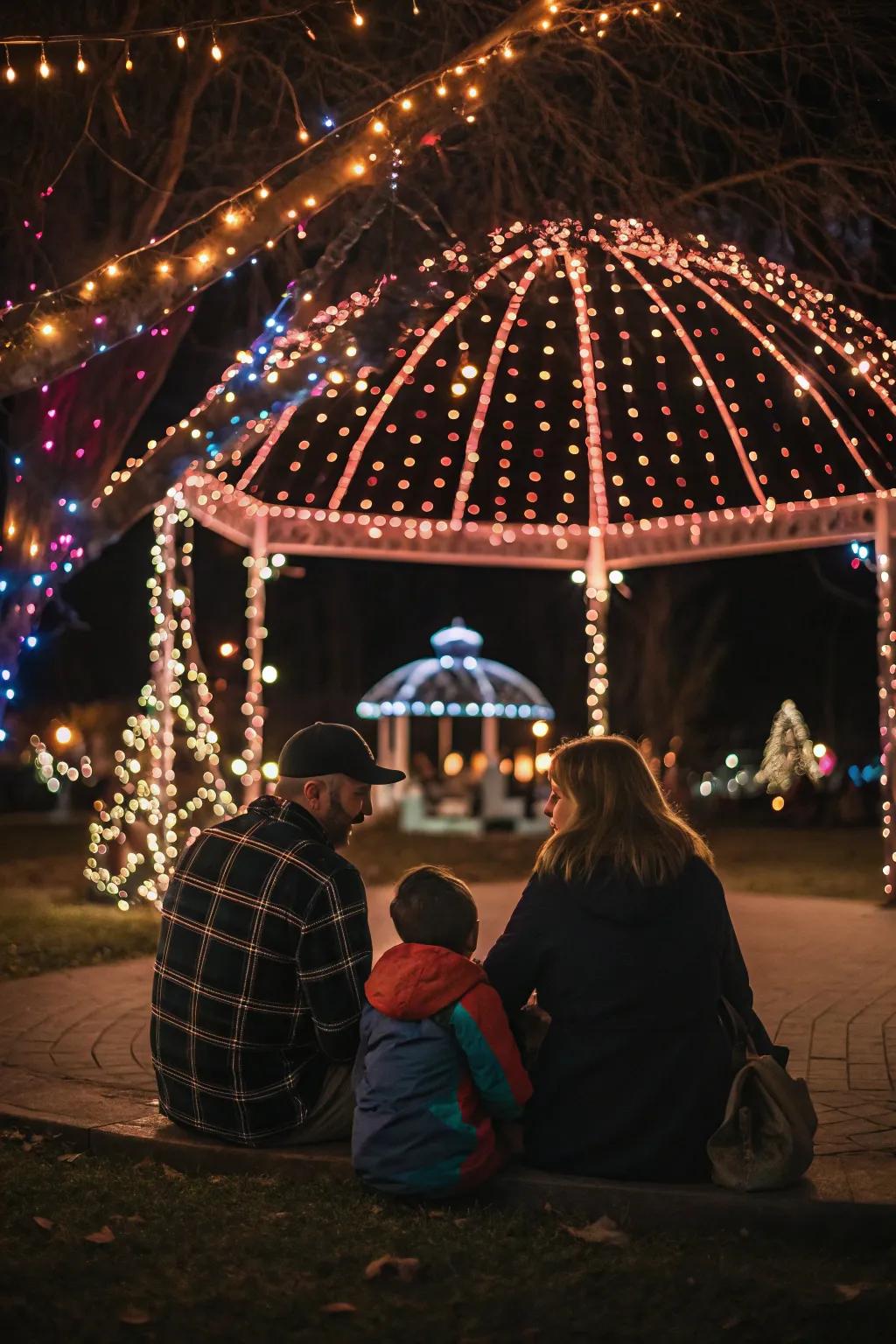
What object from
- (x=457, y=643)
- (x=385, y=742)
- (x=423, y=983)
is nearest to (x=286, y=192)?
(x=423, y=983)

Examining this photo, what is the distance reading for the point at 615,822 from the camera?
420 cm

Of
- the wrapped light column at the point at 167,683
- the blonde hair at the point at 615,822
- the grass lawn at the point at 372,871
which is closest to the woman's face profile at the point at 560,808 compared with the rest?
the blonde hair at the point at 615,822

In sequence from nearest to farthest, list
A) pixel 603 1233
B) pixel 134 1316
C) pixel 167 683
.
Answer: pixel 134 1316 → pixel 603 1233 → pixel 167 683

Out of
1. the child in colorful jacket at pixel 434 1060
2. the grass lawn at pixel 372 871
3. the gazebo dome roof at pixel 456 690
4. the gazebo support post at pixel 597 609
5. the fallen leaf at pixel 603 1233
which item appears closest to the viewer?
the fallen leaf at pixel 603 1233

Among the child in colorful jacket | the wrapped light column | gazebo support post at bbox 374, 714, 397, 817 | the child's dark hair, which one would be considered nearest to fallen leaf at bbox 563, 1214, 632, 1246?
the child in colorful jacket

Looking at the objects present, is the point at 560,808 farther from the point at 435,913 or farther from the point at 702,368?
the point at 702,368

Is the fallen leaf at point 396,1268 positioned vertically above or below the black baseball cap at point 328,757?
below

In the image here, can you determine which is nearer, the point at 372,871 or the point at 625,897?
the point at 625,897

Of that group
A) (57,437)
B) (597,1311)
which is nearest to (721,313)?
(57,437)

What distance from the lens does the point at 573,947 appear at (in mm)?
4195

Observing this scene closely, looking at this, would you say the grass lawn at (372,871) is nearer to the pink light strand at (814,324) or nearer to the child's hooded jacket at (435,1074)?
the pink light strand at (814,324)

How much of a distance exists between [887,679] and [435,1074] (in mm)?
9276

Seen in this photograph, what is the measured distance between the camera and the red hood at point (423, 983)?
405 centimetres

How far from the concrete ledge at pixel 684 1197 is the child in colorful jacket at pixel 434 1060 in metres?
0.18
